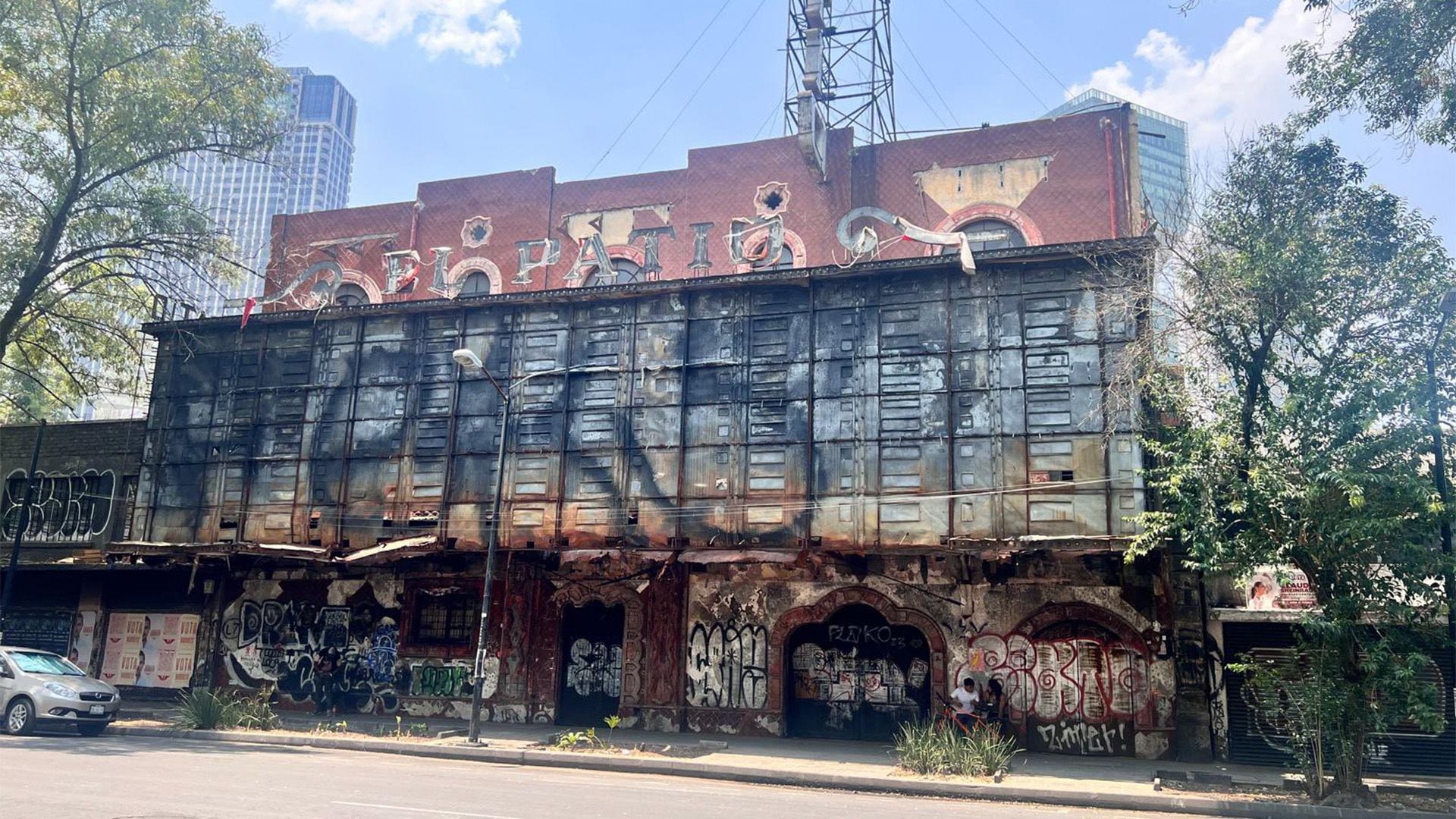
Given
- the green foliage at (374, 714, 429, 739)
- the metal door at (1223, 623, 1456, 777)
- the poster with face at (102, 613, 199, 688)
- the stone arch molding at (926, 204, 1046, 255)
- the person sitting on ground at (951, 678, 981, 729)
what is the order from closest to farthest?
the metal door at (1223, 623, 1456, 777) → the person sitting on ground at (951, 678, 981, 729) → the green foliage at (374, 714, 429, 739) → the stone arch molding at (926, 204, 1046, 255) → the poster with face at (102, 613, 199, 688)

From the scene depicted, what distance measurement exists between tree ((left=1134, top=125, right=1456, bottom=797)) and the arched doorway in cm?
591

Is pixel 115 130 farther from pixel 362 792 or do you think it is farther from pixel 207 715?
pixel 362 792

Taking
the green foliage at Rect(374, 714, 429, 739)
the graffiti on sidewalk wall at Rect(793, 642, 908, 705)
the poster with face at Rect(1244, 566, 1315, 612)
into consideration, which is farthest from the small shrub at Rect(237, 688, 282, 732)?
the poster with face at Rect(1244, 566, 1315, 612)

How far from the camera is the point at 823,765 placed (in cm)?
1625

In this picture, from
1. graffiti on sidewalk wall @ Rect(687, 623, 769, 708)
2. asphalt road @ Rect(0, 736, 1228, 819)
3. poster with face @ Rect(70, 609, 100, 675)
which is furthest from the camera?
poster with face @ Rect(70, 609, 100, 675)

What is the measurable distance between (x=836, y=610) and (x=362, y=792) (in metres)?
10.9

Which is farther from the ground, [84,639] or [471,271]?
[471,271]

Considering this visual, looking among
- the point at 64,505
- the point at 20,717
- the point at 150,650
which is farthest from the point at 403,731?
the point at 64,505

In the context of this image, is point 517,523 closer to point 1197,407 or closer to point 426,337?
point 426,337

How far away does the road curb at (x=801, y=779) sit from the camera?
42.9 ft

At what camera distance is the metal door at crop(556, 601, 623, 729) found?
71.1 ft

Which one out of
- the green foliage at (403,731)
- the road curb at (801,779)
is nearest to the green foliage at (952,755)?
the road curb at (801,779)

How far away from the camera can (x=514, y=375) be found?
22.5 metres

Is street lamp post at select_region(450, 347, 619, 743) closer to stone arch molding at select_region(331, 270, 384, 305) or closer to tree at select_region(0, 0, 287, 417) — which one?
stone arch molding at select_region(331, 270, 384, 305)
